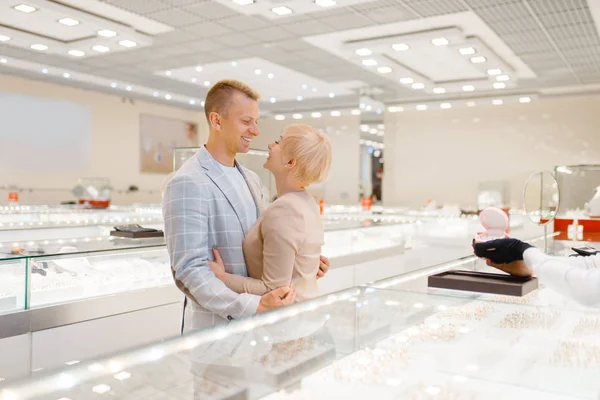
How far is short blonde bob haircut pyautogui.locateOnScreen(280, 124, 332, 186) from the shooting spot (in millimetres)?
1773

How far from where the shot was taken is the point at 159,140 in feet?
50.3

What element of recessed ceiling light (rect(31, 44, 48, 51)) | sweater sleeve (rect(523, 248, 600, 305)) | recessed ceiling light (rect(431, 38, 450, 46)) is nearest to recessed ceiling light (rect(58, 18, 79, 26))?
recessed ceiling light (rect(31, 44, 48, 51))

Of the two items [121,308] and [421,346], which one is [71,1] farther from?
[421,346]

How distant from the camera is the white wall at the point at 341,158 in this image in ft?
52.0

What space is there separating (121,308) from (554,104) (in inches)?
487

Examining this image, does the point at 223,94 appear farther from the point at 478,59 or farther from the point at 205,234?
the point at 478,59

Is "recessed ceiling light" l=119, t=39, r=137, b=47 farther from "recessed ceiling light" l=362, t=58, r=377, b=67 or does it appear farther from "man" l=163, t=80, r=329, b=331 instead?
"man" l=163, t=80, r=329, b=331

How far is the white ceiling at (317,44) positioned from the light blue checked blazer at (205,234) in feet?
17.5

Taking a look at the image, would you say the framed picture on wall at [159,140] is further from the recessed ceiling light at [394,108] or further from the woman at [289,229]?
the woman at [289,229]

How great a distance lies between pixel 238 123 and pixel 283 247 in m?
0.44

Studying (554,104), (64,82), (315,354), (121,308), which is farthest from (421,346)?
(554,104)

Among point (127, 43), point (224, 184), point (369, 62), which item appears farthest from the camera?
point (369, 62)

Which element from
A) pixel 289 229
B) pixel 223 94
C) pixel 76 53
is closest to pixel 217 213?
pixel 289 229

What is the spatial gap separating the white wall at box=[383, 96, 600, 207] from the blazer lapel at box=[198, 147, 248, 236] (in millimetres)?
12649
